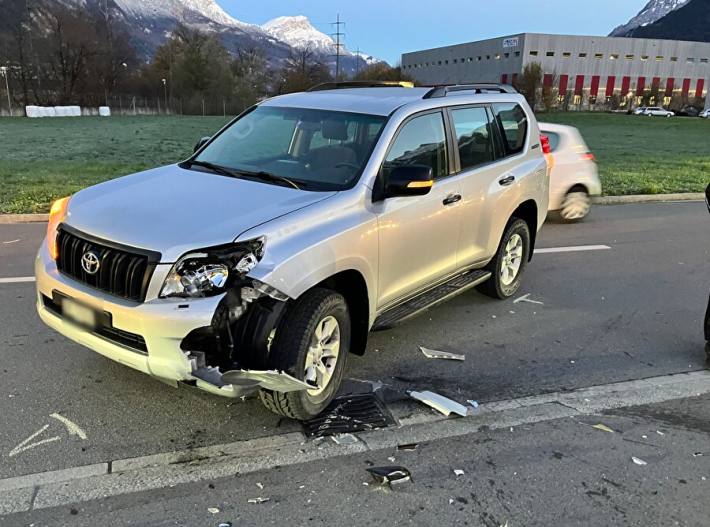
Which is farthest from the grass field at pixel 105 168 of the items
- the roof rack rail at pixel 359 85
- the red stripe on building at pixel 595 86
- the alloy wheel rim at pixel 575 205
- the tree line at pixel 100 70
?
the red stripe on building at pixel 595 86

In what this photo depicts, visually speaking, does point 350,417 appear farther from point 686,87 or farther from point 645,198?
point 686,87

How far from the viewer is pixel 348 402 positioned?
378cm

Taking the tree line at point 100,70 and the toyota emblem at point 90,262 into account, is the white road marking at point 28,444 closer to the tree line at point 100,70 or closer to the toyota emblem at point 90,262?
the toyota emblem at point 90,262

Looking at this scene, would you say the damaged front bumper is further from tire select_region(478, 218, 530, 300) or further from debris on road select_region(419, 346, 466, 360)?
tire select_region(478, 218, 530, 300)

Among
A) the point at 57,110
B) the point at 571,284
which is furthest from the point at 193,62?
the point at 571,284

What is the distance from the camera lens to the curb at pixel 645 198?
11523mm

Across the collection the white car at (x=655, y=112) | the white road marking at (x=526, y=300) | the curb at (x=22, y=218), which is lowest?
the white road marking at (x=526, y=300)

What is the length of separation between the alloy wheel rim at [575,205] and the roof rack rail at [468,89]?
155 inches

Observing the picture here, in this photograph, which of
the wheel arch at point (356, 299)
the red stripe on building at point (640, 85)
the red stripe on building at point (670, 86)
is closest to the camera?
the wheel arch at point (356, 299)

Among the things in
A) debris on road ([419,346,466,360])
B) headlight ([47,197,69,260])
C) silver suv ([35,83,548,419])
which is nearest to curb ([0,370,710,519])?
silver suv ([35,83,548,419])

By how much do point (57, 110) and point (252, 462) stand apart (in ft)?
252

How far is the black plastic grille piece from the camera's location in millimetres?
3459

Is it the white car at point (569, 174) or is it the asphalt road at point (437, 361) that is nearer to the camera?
the asphalt road at point (437, 361)

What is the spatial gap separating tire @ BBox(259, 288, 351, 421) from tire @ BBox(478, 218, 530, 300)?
2.34 metres
